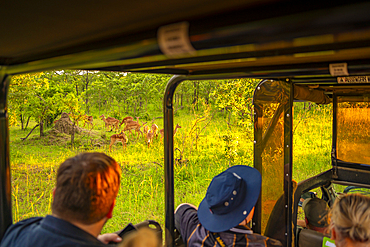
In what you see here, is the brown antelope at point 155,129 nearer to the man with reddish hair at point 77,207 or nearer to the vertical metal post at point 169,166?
the vertical metal post at point 169,166

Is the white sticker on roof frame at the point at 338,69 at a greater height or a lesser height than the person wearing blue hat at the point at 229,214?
greater

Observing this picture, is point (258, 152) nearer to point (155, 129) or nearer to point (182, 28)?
point (182, 28)

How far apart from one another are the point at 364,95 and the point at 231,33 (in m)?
3.72

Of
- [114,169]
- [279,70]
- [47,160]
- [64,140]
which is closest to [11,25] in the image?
[114,169]

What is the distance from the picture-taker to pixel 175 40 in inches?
26.9

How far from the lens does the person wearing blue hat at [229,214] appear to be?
160cm

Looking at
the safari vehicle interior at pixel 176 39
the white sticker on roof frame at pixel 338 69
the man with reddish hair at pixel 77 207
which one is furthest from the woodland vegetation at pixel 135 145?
the white sticker on roof frame at pixel 338 69

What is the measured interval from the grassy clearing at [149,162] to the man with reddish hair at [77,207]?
3.87 m

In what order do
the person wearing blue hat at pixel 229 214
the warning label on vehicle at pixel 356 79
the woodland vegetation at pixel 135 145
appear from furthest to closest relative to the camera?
the woodland vegetation at pixel 135 145 → the warning label on vehicle at pixel 356 79 → the person wearing blue hat at pixel 229 214

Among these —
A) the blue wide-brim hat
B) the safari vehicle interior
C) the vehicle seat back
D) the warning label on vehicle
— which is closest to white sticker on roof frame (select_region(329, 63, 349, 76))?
the safari vehicle interior

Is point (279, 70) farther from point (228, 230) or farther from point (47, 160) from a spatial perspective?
point (47, 160)

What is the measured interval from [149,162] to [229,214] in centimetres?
533

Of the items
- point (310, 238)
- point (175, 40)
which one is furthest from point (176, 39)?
point (310, 238)

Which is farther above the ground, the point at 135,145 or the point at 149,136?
the point at 149,136
